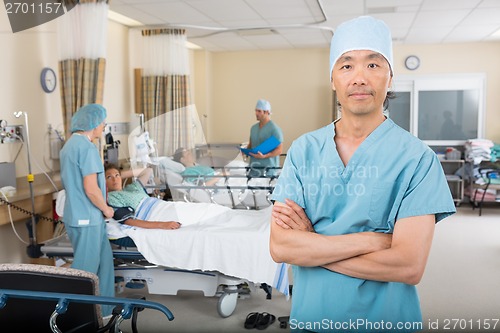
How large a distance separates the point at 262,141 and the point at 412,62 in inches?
109

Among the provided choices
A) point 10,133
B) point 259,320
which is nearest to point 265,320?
point 259,320

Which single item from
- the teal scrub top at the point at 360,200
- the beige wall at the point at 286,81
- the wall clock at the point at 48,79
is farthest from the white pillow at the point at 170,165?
the teal scrub top at the point at 360,200

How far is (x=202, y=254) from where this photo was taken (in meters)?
2.72

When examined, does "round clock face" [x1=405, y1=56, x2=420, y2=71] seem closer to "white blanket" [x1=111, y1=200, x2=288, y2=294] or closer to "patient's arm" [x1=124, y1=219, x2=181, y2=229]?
"white blanket" [x1=111, y1=200, x2=288, y2=294]

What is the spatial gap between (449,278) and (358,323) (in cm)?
281

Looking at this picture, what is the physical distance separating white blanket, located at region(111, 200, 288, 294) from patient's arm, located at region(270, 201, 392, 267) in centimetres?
148

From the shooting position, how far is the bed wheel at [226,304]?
285 centimetres

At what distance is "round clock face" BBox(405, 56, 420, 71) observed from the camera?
636 cm

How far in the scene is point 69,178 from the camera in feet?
8.96

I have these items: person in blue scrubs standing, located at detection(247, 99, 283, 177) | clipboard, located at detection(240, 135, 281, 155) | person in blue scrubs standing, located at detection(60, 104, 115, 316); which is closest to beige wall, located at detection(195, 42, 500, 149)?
person in blue scrubs standing, located at detection(247, 99, 283, 177)

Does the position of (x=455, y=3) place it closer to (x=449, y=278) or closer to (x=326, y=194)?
(x=449, y=278)

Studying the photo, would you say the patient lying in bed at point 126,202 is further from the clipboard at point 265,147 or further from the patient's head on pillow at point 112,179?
the clipboard at point 265,147

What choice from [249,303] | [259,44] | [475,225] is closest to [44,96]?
[249,303]

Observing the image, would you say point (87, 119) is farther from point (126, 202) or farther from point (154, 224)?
point (154, 224)
